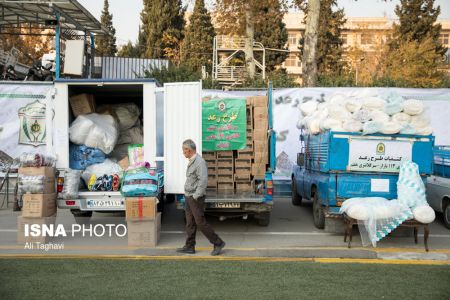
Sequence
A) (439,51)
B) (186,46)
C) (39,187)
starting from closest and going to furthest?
1. (39,187)
2. (439,51)
3. (186,46)

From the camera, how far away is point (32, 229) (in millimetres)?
9211

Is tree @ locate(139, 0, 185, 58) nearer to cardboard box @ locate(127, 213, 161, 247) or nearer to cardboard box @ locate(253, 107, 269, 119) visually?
cardboard box @ locate(253, 107, 269, 119)

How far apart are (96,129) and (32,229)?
2.39m

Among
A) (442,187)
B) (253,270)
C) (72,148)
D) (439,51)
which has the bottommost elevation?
(253,270)

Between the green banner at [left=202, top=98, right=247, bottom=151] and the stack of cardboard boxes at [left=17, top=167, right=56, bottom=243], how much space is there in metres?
3.22

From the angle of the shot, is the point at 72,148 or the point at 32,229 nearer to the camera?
the point at 32,229

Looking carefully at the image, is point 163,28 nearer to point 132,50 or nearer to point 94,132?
point 132,50

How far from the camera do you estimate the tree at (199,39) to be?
5044 centimetres

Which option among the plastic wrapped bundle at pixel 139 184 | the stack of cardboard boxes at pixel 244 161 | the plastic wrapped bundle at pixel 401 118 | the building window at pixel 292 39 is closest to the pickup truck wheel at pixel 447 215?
the plastic wrapped bundle at pixel 401 118

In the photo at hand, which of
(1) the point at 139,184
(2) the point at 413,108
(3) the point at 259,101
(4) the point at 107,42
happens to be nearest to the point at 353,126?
(2) the point at 413,108

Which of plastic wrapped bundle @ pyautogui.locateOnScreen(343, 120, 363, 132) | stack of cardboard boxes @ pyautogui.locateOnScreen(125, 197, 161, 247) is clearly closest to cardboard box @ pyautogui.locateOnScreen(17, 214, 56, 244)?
stack of cardboard boxes @ pyautogui.locateOnScreen(125, 197, 161, 247)

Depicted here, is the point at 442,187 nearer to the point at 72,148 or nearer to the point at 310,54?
the point at 72,148

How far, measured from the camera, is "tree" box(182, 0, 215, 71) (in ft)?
165

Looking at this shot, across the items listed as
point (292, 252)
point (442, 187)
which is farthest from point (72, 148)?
point (442, 187)
